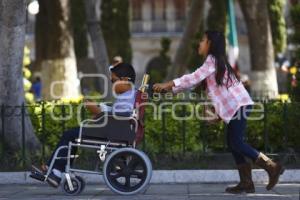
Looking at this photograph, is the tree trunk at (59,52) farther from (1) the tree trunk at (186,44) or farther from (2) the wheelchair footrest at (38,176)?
(2) the wheelchair footrest at (38,176)

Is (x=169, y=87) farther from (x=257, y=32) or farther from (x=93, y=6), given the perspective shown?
(x=257, y=32)

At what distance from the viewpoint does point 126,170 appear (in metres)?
8.45

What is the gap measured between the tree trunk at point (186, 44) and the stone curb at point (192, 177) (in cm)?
1126

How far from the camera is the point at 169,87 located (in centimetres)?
812

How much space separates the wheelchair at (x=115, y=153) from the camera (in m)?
8.37

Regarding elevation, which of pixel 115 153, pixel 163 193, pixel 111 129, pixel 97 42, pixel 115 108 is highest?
pixel 97 42

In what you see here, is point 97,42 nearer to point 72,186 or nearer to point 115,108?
point 115,108

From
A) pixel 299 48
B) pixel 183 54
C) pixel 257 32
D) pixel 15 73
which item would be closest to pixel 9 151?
pixel 15 73

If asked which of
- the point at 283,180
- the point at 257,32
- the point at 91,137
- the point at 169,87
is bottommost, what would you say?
the point at 283,180

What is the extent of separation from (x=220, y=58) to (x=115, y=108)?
52.0 inches

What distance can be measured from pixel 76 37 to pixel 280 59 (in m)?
10.4

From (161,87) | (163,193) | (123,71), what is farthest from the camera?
(163,193)

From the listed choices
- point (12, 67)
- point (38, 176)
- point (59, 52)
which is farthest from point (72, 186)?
point (59, 52)

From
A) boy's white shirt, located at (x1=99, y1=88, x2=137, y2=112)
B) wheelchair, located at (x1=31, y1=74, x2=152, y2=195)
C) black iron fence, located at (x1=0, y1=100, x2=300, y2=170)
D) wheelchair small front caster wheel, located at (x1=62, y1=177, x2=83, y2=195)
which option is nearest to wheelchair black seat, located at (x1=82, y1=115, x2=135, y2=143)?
wheelchair, located at (x1=31, y1=74, x2=152, y2=195)
